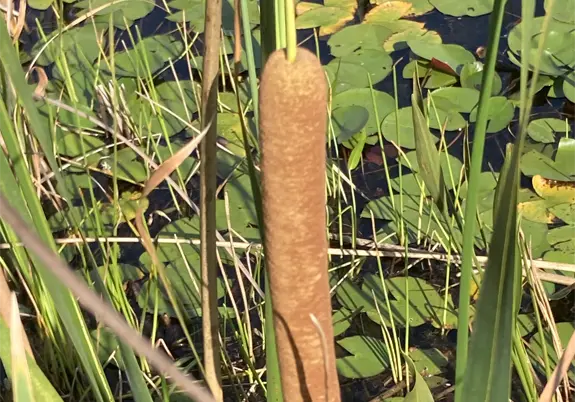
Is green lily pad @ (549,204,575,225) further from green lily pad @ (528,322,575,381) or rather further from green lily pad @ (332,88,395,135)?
green lily pad @ (332,88,395,135)

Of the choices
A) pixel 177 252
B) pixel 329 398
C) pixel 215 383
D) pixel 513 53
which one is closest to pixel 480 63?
pixel 513 53

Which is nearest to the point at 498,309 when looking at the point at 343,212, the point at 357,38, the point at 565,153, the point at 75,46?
the point at 343,212

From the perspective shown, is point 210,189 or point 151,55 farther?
point 151,55

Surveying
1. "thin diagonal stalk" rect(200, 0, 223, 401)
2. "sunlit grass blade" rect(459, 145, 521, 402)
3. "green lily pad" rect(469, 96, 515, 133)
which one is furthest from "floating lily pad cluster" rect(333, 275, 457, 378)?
"sunlit grass blade" rect(459, 145, 521, 402)

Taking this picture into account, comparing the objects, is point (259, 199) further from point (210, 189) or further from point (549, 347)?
point (549, 347)

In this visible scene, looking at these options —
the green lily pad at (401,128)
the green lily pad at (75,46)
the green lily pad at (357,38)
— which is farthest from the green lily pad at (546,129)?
the green lily pad at (75,46)
